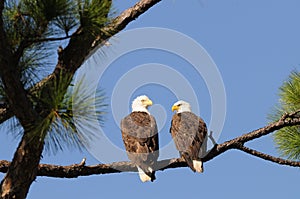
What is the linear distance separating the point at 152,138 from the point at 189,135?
29cm

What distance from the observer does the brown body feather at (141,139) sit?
3.66 m

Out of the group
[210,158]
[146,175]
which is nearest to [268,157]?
[210,158]

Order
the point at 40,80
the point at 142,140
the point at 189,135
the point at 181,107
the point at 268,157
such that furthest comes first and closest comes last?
the point at 181,107 < the point at 189,135 < the point at 142,140 < the point at 268,157 < the point at 40,80

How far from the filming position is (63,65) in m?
2.54

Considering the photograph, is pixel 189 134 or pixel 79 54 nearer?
pixel 79 54

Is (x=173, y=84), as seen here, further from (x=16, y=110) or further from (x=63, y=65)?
(x=16, y=110)

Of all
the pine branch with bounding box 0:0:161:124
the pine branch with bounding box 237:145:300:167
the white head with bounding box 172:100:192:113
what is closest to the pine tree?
the pine branch with bounding box 0:0:161:124

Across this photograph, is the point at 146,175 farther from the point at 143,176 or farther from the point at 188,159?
the point at 188,159

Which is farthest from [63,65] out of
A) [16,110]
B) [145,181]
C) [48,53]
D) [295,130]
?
[295,130]

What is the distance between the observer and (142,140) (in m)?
3.95

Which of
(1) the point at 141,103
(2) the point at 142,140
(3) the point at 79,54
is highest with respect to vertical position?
(1) the point at 141,103

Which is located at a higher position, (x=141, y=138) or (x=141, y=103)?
(x=141, y=103)

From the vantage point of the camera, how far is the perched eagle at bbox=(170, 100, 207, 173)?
3664mm

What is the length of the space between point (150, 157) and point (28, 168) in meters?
1.46
